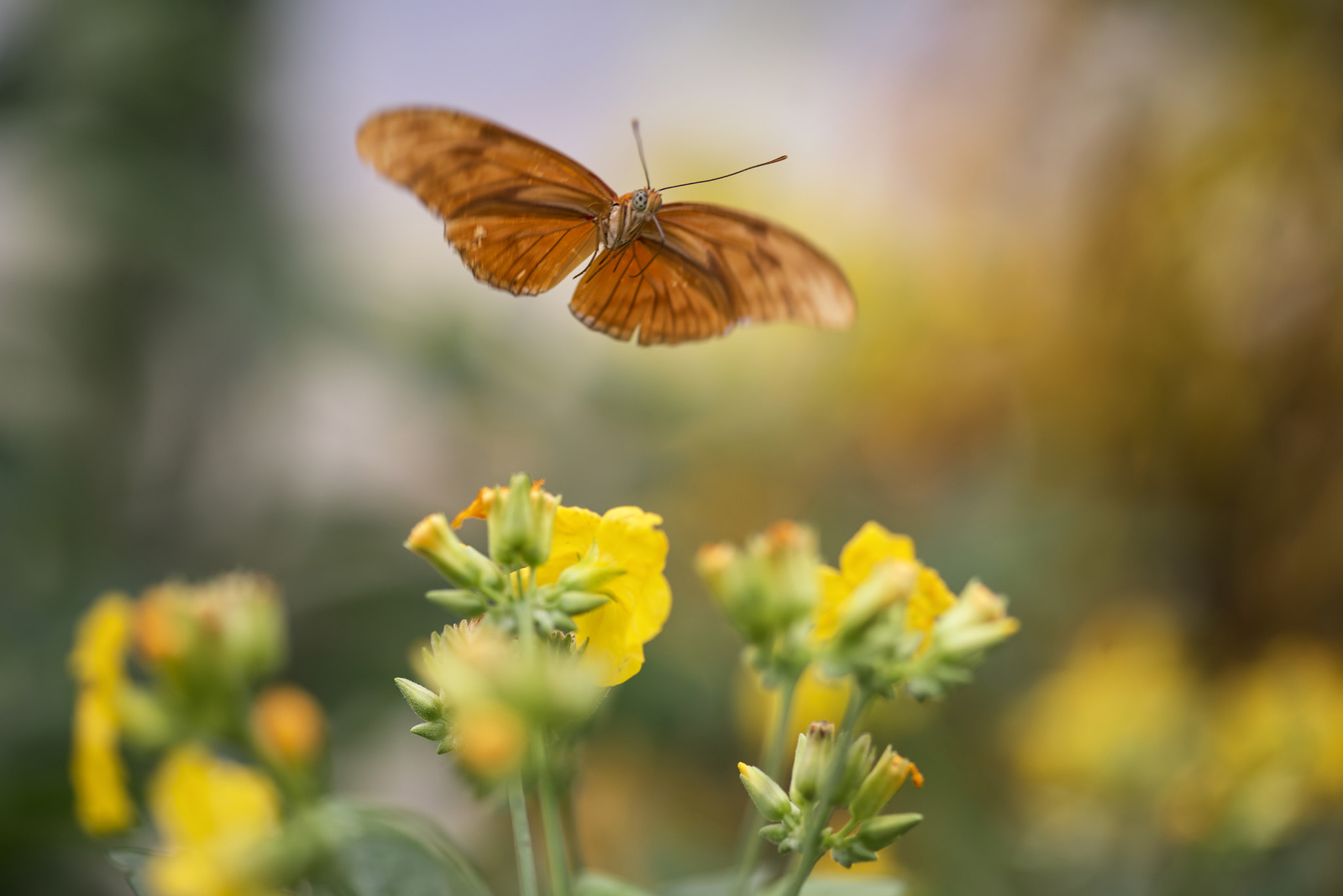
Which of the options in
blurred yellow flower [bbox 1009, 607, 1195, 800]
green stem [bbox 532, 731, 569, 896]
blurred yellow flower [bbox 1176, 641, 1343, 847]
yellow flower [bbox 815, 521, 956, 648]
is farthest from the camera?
blurred yellow flower [bbox 1009, 607, 1195, 800]

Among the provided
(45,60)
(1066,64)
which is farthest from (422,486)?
(1066,64)

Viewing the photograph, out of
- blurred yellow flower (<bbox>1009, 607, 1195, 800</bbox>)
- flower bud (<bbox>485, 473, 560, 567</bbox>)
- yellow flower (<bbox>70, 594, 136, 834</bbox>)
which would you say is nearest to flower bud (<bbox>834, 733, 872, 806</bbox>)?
flower bud (<bbox>485, 473, 560, 567</bbox>)

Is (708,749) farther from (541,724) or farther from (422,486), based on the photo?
(541,724)

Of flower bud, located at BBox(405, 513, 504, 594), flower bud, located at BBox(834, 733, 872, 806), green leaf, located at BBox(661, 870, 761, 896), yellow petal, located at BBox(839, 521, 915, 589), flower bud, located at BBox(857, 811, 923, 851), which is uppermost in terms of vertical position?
yellow petal, located at BBox(839, 521, 915, 589)

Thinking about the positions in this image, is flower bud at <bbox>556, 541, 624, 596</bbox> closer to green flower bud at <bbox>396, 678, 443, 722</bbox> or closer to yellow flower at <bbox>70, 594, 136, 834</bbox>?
green flower bud at <bbox>396, 678, 443, 722</bbox>

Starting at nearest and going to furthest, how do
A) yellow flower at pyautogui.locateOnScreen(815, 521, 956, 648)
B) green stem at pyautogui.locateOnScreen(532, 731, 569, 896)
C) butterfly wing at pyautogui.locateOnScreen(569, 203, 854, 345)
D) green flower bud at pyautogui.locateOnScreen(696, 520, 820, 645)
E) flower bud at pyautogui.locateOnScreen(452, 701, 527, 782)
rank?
flower bud at pyautogui.locateOnScreen(452, 701, 527, 782) → green stem at pyautogui.locateOnScreen(532, 731, 569, 896) → green flower bud at pyautogui.locateOnScreen(696, 520, 820, 645) → yellow flower at pyautogui.locateOnScreen(815, 521, 956, 648) → butterfly wing at pyautogui.locateOnScreen(569, 203, 854, 345)

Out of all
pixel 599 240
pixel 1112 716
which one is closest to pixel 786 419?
pixel 1112 716
